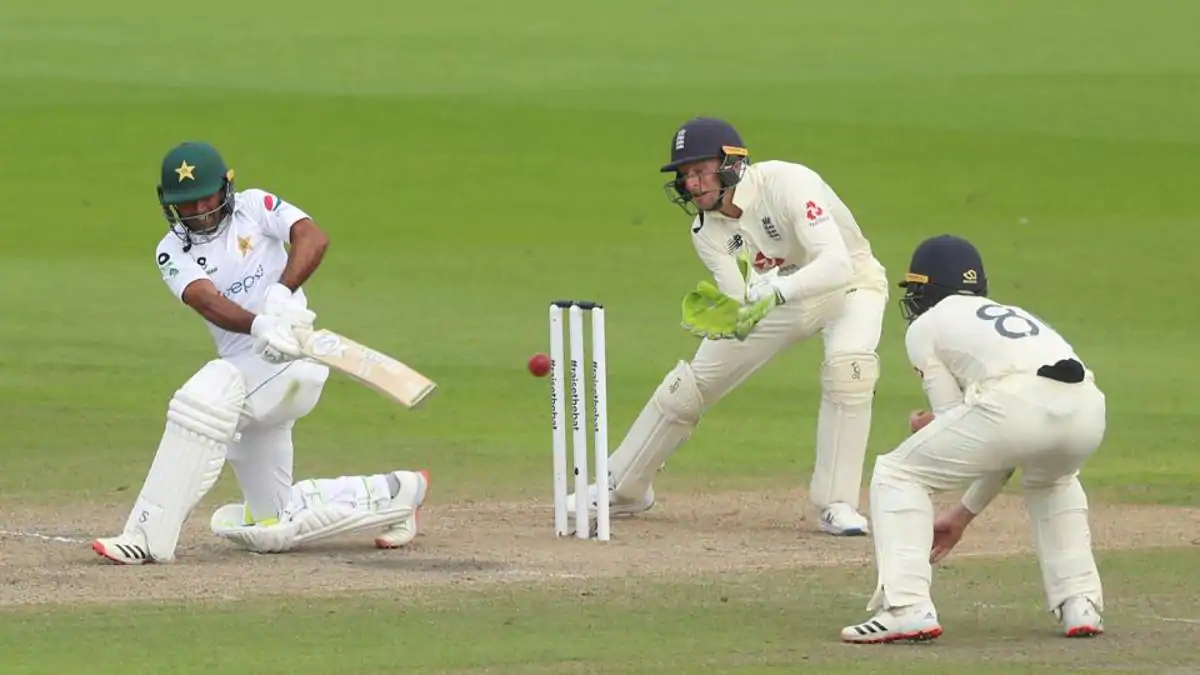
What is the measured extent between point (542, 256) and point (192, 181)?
1079 centimetres

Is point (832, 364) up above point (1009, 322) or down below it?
below

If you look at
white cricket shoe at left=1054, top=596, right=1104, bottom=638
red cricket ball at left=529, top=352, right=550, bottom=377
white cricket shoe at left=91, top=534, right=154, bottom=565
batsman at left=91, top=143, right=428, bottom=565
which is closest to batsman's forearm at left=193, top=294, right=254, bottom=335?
batsman at left=91, top=143, right=428, bottom=565

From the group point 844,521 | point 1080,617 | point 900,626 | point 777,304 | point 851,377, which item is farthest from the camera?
point 851,377

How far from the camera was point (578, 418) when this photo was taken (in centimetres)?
954

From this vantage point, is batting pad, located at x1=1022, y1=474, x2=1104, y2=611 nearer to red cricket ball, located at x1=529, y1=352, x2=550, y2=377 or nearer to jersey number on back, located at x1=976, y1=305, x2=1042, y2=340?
jersey number on back, located at x1=976, y1=305, x2=1042, y2=340

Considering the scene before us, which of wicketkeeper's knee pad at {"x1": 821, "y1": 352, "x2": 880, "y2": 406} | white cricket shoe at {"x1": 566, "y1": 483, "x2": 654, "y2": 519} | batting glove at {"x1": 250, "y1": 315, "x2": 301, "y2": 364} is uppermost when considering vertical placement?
batting glove at {"x1": 250, "y1": 315, "x2": 301, "y2": 364}

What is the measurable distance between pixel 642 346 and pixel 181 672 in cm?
865

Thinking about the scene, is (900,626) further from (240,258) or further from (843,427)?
(240,258)

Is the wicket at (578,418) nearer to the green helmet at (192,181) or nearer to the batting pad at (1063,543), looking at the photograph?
the green helmet at (192,181)

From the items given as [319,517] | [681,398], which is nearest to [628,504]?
[681,398]

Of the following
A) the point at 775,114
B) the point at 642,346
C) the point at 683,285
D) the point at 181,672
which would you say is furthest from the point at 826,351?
the point at 775,114

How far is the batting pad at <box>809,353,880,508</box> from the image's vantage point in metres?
9.85

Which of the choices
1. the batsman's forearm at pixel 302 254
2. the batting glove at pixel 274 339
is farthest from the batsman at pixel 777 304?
the batting glove at pixel 274 339

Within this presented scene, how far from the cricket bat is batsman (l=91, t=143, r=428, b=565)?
0.07m
